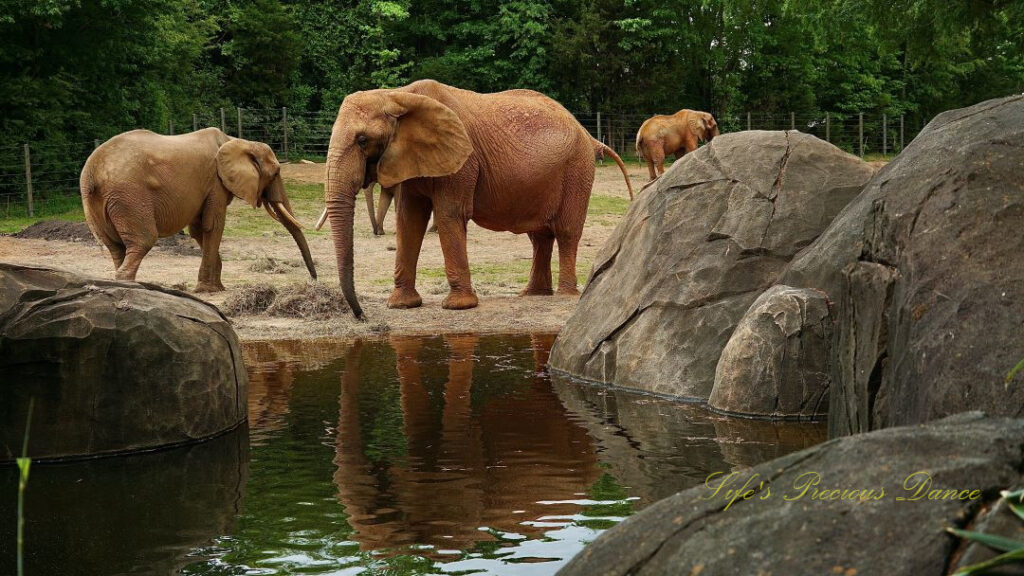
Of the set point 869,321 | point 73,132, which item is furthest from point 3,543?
point 73,132

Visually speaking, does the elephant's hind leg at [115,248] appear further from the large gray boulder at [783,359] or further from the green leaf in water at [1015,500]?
the green leaf in water at [1015,500]

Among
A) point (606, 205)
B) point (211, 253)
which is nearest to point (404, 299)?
point (211, 253)

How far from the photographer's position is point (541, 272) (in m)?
15.1

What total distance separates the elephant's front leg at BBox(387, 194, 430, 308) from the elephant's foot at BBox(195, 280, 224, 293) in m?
2.43

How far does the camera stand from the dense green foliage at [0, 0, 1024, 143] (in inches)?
1057

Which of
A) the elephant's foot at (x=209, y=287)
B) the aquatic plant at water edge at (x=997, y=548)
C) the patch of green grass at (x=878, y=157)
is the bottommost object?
the elephant's foot at (x=209, y=287)

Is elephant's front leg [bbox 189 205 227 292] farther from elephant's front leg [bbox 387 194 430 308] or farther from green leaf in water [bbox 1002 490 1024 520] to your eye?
green leaf in water [bbox 1002 490 1024 520]

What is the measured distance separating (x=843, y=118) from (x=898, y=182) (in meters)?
36.1

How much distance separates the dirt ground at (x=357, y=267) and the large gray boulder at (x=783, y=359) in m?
4.40

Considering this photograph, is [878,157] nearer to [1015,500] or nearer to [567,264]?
[567,264]

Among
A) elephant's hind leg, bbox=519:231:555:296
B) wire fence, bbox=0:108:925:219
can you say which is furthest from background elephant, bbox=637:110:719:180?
elephant's hind leg, bbox=519:231:555:296

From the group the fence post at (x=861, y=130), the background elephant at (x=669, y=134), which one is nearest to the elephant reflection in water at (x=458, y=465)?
the background elephant at (x=669, y=134)

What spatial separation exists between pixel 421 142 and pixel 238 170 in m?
3.60

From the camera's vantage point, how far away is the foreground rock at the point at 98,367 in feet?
23.9
